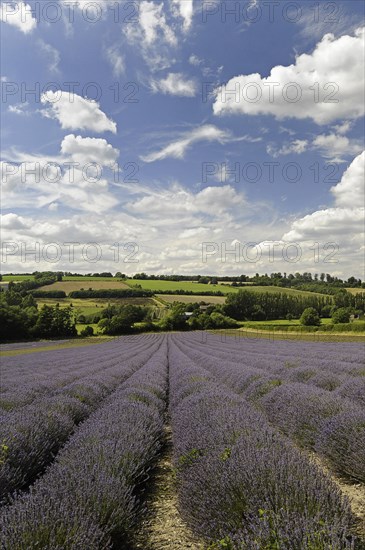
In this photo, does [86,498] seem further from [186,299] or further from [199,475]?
[186,299]

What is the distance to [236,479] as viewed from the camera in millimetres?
2430

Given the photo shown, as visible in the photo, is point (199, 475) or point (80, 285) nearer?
point (199, 475)

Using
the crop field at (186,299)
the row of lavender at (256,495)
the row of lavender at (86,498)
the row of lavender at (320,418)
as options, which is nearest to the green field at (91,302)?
the crop field at (186,299)

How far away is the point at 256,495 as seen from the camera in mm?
2229

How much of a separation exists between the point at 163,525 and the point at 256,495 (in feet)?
3.68

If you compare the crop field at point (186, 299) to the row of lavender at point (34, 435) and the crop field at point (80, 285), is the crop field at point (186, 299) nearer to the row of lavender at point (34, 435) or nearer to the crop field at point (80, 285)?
the crop field at point (80, 285)

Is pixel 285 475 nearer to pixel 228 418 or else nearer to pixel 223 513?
pixel 223 513

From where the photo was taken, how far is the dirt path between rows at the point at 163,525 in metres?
2.57

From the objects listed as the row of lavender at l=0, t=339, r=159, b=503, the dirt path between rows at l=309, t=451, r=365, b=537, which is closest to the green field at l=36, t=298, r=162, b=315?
the row of lavender at l=0, t=339, r=159, b=503

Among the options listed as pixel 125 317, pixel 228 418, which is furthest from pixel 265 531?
pixel 125 317

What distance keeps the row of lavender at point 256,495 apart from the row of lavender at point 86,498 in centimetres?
47

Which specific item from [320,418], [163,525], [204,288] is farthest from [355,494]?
[204,288]

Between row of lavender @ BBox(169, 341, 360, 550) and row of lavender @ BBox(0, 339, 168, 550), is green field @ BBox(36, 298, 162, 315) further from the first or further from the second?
row of lavender @ BBox(169, 341, 360, 550)

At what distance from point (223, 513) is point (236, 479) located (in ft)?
0.71
